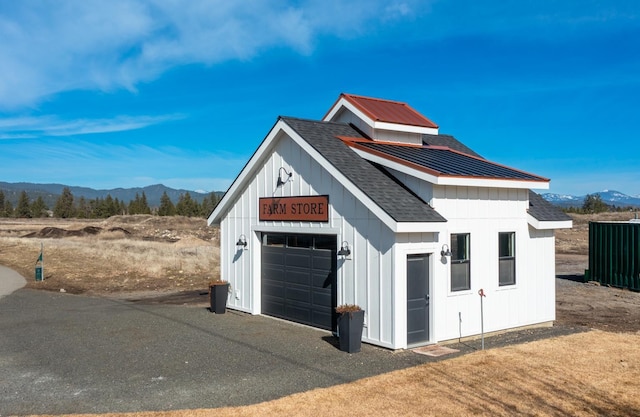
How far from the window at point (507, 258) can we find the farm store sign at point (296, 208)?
450 cm

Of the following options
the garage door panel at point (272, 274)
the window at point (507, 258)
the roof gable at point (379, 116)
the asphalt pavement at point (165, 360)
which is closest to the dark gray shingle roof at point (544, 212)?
the window at point (507, 258)

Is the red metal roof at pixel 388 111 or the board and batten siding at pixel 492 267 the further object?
the red metal roof at pixel 388 111

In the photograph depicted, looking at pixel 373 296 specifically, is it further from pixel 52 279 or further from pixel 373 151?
pixel 52 279

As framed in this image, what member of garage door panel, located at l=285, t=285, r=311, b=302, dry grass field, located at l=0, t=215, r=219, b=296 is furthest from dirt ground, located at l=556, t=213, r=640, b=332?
dry grass field, located at l=0, t=215, r=219, b=296

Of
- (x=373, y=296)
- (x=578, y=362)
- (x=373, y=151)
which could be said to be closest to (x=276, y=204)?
(x=373, y=151)

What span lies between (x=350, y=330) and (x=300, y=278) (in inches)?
144

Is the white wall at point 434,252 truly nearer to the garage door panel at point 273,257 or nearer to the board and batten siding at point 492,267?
the board and batten siding at point 492,267

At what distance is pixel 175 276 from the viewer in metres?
27.8

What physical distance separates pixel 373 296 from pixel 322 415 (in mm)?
4785

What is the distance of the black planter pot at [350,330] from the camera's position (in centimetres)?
1220

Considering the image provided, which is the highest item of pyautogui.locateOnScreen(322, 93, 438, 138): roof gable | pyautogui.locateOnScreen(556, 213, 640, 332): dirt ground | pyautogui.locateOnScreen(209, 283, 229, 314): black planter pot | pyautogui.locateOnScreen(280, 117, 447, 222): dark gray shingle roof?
pyautogui.locateOnScreen(322, 93, 438, 138): roof gable

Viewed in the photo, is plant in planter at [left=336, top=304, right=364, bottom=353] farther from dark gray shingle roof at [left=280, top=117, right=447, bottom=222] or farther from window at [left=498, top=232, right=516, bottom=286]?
window at [left=498, top=232, right=516, bottom=286]

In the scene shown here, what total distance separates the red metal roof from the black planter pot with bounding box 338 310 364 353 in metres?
5.90

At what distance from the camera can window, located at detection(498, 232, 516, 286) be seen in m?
14.5
